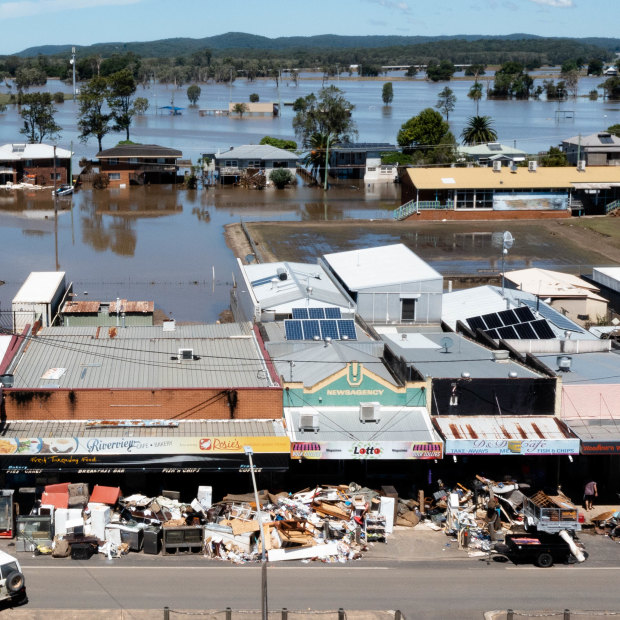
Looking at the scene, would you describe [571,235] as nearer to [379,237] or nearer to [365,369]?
[379,237]

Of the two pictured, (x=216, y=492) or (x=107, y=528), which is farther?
(x=216, y=492)

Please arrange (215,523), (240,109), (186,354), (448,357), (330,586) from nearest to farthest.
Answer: (330,586), (215,523), (186,354), (448,357), (240,109)

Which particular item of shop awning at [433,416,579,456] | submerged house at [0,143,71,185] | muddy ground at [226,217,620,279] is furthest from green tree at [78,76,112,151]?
shop awning at [433,416,579,456]

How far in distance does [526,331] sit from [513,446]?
723 centimetres

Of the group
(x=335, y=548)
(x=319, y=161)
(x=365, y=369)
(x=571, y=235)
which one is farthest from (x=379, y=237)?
(x=335, y=548)

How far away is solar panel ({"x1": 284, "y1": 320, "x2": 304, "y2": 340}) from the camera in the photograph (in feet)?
94.8

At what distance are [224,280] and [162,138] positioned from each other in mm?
77530

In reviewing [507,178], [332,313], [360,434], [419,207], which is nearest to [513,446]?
[360,434]

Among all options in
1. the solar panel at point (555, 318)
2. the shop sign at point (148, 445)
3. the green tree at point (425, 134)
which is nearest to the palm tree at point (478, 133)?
the green tree at point (425, 134)

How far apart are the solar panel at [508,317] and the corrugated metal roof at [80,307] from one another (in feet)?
42.6

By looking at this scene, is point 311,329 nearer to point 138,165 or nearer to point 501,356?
point 501,356

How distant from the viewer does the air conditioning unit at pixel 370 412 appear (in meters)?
24.3

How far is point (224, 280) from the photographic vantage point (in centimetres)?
4975

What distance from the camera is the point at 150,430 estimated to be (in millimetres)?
23719
